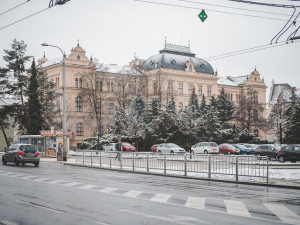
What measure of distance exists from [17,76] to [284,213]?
189ft

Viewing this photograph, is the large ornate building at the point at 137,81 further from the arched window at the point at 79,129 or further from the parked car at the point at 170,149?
the parked car at the point at 170,149

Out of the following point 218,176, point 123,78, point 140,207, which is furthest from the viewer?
point 123,78

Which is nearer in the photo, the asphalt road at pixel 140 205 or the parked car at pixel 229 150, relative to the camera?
the asphalt road at pixel 140 205

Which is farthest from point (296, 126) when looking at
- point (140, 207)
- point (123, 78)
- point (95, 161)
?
point (140, 207)

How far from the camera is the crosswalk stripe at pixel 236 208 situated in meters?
10.3

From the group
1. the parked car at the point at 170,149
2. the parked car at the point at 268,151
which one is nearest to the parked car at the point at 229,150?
the parked car at the point at 170,149

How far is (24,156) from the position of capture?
1154 inches

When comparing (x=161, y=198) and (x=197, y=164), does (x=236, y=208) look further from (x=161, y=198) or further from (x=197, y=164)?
(x=197, y=164)

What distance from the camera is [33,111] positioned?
58562mm

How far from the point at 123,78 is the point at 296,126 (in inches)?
1242

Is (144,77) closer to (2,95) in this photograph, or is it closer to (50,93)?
(50,93)

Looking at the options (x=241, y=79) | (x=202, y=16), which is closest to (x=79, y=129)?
(x=241, y=79)

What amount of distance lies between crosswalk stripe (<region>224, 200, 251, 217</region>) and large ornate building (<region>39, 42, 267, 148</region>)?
189 ft

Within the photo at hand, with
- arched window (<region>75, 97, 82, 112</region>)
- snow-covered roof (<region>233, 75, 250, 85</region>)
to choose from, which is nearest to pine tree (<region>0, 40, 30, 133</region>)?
arched window (<region>75, 97, 82, 112</region>)
